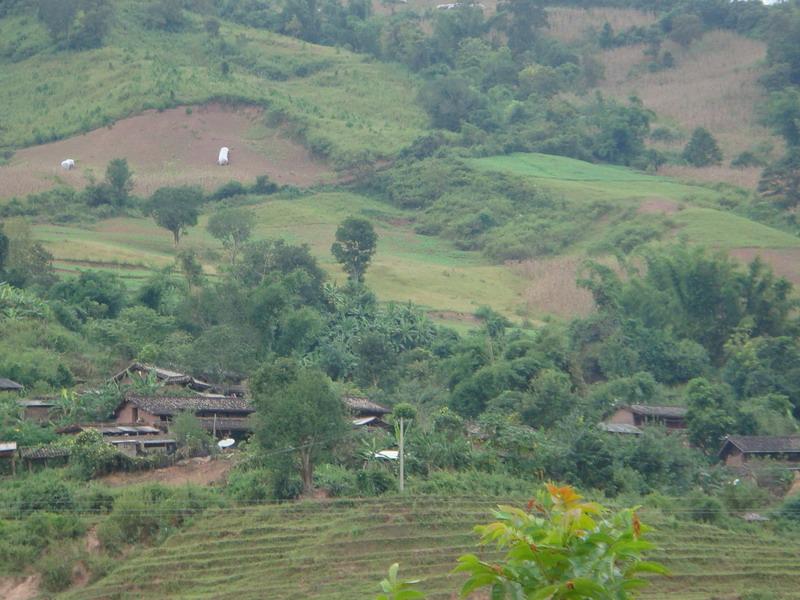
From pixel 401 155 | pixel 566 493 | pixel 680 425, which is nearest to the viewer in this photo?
pixel 566 493

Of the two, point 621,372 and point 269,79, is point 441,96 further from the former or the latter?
point 621,372

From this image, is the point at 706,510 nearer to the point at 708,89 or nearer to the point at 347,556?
the point at 347,556

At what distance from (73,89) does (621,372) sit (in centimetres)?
3869

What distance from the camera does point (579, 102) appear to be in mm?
70688

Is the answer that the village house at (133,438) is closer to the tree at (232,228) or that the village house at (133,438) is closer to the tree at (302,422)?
the tree at (302,422)

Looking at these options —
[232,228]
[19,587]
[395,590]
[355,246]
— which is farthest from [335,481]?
[232,228]

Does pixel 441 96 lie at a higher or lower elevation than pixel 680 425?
higher

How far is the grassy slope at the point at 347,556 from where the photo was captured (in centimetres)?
1977

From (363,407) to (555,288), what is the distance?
17659 mm

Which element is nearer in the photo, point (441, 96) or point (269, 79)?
point (441, 96)

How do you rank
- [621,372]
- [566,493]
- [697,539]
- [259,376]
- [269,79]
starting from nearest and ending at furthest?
[566,493]
[697,539]
[259,376]
[621,372]
[269,79]

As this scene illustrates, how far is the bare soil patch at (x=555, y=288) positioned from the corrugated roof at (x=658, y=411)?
10.9 meters

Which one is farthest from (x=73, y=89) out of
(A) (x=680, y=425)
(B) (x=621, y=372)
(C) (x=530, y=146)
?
(A) (x=680, y=425)

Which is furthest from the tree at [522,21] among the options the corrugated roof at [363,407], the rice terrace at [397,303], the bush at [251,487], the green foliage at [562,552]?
the green foliage at [562,552]
